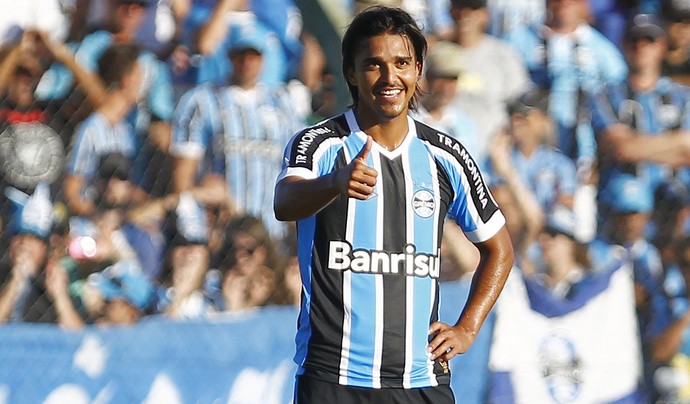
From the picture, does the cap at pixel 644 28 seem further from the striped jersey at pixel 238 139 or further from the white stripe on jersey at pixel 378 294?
the white stripe on jersey at pixel 378 294

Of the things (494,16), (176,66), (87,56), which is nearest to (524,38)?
(494,16)

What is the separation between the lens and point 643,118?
6.48 meters

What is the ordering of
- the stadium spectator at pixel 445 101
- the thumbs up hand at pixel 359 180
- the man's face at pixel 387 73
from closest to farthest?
1. the thumbs up hand at pixel 359 180
2. the man's face at pixel 387 73
3. the stadium spectator at pixel 445 101

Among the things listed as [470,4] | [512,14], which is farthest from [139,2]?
[512,14]

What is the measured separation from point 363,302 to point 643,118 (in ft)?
12.4

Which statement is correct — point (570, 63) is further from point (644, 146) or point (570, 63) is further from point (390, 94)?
point (390, 94)

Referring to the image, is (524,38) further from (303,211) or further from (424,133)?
(303,211)

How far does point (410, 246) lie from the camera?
3217mm

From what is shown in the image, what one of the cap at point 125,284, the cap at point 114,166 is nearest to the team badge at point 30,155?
the cap at point 114,166

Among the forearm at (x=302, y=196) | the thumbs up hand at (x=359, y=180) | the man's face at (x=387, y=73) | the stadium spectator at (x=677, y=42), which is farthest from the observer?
the stadium spectator at (x=677, y=42)

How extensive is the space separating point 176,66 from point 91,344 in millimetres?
1494

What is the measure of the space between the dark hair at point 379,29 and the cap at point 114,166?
268 centimetres

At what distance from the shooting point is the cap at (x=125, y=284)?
563cm

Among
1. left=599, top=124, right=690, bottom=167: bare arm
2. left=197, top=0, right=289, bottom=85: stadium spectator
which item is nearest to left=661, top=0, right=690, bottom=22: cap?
left=599, top=124, right=690, bottom=167: bare arm
